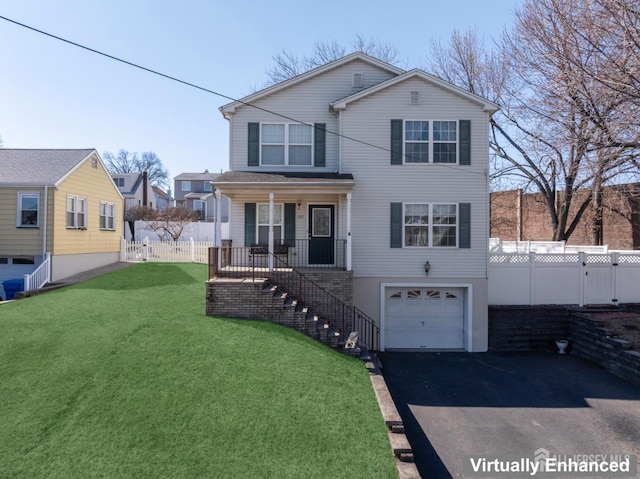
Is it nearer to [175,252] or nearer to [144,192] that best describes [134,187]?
[144,192]

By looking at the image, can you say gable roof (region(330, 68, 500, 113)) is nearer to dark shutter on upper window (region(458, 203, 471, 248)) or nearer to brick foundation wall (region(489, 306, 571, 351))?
dark shutter on upper window (region(458, 203, 471, 248))

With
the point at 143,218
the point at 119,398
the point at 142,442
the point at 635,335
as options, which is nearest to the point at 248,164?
the point at 119,398

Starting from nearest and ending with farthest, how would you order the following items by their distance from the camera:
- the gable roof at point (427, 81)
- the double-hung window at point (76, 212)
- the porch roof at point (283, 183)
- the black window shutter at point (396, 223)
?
1. the porch roof at point (283, 183)
2. the gable roof at point (427, 81)
3. the black window shutter at point (396, 223)
4. the double-hung window at point (76, 212)

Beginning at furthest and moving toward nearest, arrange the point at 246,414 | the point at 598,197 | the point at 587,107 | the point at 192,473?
the point at 598,197
the point at 587,107
the point at 246,414
the point at 192,473

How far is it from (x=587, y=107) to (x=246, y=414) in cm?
1295

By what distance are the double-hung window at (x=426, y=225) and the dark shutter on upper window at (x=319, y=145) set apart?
319 centimetres

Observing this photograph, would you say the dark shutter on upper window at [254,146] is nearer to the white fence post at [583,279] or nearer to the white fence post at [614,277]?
the white fence post at [583,279]

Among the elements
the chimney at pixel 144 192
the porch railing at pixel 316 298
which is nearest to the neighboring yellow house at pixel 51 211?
the porch railing at pixel 316 298

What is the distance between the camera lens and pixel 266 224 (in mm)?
11430

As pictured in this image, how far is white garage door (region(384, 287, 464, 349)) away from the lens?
11.0 meters

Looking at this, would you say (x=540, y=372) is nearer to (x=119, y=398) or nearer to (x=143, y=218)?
(x=119, y=398)

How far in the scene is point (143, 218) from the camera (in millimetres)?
28609

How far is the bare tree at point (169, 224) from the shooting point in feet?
85.2

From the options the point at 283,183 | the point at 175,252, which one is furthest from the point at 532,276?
the point at 175,252
